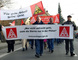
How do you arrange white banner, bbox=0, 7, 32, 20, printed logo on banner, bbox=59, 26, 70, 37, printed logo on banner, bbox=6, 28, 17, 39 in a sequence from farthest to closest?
printed logo on banner, bbox=59, 26, 70, 37
printed logo on banner, bbox=6, 28, 17, 39
white banner, bbox=0, 7, 32, 20

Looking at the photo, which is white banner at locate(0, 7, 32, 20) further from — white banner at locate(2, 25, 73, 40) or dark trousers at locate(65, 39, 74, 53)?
dark trousers at locate(65, 39, 74, 53)

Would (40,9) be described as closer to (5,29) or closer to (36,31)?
(36,31)

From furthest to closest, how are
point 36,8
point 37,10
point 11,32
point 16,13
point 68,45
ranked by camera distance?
point 68,45
point 11,32
point 37,10
point 36,8
point 16,13

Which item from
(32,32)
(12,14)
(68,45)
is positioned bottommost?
(68,45)

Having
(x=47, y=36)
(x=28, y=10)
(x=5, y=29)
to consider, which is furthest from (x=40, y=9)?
(x=5, y=29)

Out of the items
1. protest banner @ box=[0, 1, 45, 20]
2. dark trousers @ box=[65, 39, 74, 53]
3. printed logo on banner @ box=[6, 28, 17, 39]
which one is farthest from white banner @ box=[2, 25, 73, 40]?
protest banner @ box=[0, 1, 45, 20]

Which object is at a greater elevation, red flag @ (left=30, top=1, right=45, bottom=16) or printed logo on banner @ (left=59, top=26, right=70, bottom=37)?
red flag @ (left=30, top=1, right=45, bottom=16)

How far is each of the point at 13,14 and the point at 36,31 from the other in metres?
1.30

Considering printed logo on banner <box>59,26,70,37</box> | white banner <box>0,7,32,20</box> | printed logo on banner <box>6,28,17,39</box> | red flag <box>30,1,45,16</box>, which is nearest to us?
white banner <box>0,7,32,20</box>

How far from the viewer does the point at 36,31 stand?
27.0ft

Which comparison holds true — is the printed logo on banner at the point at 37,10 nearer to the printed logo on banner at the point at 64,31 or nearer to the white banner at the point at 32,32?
the white banner at the point at 32,32

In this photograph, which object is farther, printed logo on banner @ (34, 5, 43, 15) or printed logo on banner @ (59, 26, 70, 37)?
printed logo on banner @ (59, 26, 70, 37)

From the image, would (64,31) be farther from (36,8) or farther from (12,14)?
(12,14)

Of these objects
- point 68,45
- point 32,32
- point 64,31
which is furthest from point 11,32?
point 68,45
